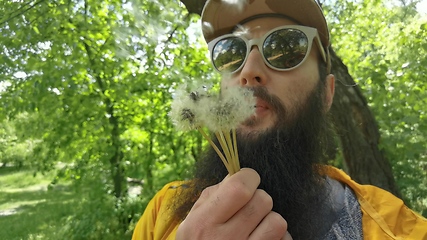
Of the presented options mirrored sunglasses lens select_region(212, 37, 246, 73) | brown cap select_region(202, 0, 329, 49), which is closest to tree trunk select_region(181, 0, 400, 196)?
brown cap select_region(202, 0, 329, 49)

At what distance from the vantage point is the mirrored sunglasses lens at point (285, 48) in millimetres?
1241

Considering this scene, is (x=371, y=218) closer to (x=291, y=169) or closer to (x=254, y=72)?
(x=291, y=169)

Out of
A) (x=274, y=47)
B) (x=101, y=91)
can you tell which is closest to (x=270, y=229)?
(x=274, y=47)

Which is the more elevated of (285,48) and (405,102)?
(285,48)

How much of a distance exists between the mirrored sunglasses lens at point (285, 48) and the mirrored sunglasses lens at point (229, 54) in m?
0.09

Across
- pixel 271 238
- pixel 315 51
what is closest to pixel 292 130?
pixel 315 51

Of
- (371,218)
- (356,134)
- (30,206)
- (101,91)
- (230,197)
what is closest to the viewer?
(230,197)

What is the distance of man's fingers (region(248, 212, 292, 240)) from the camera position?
2.62 ft

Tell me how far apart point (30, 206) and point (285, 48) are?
849 cm

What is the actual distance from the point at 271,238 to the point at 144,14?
127 inches

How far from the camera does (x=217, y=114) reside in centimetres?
78

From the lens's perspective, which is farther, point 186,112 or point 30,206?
point 30,206

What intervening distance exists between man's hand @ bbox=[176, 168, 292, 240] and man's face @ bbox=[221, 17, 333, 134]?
383 mm

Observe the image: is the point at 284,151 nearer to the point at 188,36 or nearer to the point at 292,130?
the point at 292,130
